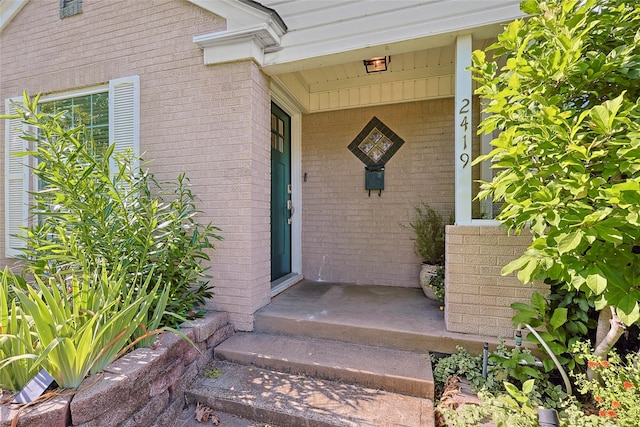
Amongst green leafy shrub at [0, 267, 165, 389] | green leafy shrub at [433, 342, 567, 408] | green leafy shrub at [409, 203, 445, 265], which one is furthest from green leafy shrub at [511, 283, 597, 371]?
green leafy shrub at [0, 267, 165, 389]

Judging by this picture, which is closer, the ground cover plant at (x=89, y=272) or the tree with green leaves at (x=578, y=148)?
the tree with green leaves at (x=578, y=148)

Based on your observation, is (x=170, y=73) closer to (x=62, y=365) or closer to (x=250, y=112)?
(x=250, y=112)

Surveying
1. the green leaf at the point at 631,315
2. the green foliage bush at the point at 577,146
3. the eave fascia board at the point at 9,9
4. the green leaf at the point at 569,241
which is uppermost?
the eave fascia board at the point at 9,9

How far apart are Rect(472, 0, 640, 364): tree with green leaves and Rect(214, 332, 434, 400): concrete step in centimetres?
99

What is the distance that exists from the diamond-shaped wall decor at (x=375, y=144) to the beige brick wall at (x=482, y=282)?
1.67 m

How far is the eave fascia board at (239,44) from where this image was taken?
2.52 m

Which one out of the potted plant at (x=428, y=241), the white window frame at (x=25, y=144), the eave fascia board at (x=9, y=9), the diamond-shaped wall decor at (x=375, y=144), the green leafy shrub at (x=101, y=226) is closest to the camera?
the green leafy shrub at (x=101, y=226)

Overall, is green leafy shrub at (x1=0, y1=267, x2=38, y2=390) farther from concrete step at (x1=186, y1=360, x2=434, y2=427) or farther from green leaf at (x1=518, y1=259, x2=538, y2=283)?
green leaf at (x1=518, y1=259, x2=538, y2=283)

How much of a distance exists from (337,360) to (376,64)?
9.73 feet

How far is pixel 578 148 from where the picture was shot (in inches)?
50.3

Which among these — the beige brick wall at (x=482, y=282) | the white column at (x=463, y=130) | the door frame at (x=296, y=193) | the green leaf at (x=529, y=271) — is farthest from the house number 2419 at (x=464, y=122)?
the door frame at (x=296, y=193)

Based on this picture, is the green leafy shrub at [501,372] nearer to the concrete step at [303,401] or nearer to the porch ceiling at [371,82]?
the concrete step at [303,401]

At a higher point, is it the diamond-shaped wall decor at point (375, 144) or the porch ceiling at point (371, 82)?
the porch ceiling at point (371, 82)

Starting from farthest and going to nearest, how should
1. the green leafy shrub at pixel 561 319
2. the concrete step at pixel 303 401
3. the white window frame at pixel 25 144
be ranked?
1. the white window frame at pixel 25 144
2. the green leafy shrub at pixel 561 319
3. the concrete step at pixel 303 401
